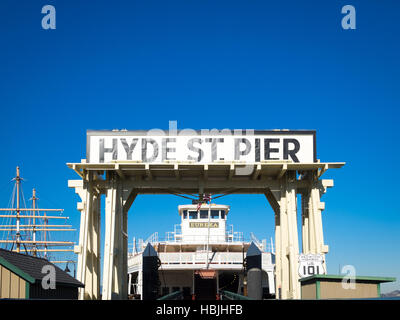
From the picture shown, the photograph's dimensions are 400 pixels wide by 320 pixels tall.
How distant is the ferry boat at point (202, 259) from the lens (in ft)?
143

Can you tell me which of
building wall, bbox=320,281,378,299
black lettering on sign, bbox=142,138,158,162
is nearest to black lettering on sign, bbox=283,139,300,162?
black lettering on sign, bbox=142,138,158,162

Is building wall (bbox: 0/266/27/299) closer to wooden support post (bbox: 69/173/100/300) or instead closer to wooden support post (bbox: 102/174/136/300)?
wooden support post (bbox: 69/173/100/300)

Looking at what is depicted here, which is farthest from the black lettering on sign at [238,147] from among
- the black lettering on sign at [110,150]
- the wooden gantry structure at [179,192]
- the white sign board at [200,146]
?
the black lettering on sign at [110,150]

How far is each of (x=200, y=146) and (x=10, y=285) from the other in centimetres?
1105

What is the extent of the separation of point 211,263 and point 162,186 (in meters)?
19.7

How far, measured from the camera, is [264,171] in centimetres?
2453

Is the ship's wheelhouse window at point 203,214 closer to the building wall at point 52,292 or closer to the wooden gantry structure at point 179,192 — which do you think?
the wooden gantry structure at point 179,192

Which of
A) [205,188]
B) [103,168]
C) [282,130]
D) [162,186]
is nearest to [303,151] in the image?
[282,130]

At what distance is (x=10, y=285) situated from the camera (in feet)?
50.6

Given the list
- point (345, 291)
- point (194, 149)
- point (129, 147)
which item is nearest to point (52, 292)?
point (129, 147)

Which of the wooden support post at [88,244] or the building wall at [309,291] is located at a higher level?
the wooden support post at [88,244]

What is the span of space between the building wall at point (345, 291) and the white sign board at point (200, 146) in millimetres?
8300

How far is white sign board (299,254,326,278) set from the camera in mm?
20047

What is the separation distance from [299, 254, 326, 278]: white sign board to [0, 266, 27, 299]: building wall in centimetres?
1051
